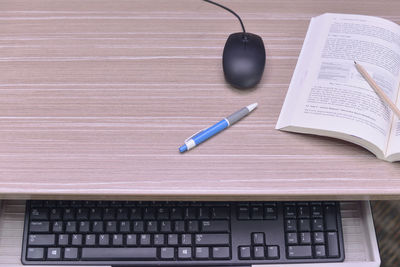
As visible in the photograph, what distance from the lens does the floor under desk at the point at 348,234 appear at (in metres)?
0.62

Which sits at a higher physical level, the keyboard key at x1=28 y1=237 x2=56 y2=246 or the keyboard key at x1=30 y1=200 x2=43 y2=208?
the keyboard key at x1=30 y1=200 x2=43 y2=208

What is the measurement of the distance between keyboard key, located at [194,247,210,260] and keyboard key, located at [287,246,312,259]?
0.11 metres

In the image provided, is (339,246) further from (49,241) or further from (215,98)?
(49,241)

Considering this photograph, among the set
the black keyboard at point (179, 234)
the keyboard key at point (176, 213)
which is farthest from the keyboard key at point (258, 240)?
the keyboard key at point (176, 213)

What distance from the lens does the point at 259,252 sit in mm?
617

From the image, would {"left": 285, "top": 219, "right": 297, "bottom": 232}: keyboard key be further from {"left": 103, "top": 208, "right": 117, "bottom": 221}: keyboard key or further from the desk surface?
{"left": 103, "top": 208, "right": 117, "bottom": 221}: keyboard key

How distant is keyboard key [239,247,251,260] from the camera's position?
2.02ft

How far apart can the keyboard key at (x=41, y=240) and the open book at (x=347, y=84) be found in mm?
333

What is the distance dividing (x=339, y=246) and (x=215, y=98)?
261 mm

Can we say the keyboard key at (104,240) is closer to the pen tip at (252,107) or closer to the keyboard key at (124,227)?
the keyboard key at (124,227)

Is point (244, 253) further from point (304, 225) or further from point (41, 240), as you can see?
point (41, 240)

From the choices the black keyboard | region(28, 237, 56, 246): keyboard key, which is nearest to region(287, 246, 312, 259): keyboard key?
the black keyboard

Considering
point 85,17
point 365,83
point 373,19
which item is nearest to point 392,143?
point 365,83

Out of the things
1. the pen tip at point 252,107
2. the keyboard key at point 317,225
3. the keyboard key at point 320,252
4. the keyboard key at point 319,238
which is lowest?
the keyboard key at point 320,252
